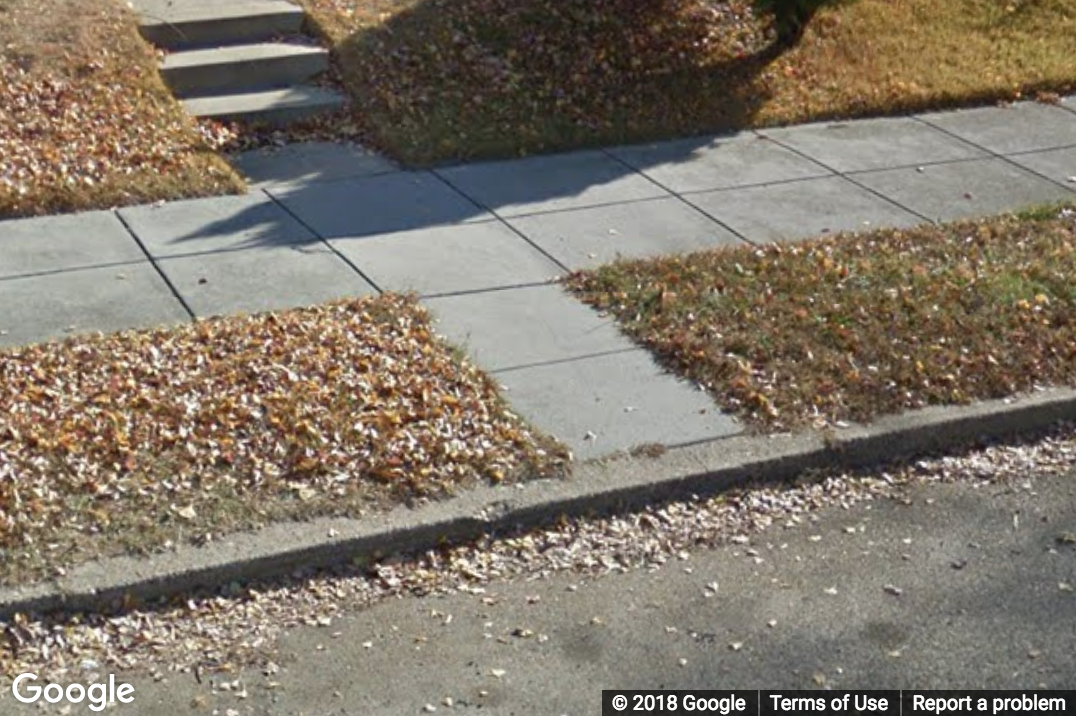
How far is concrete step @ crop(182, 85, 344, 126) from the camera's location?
10820 mm

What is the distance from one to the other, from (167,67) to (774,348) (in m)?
5.07

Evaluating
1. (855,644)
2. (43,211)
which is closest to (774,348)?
(855,644)

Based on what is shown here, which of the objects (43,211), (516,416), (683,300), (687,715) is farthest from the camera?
(43,211)

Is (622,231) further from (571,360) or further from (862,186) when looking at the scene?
(571,360)

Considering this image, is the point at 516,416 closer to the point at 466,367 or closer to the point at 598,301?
the point at 466,367

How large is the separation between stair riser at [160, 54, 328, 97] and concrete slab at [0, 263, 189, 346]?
107 inches

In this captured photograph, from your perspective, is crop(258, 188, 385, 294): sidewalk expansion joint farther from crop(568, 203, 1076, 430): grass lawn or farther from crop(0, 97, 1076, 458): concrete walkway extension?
crop(568, 203, 1076, 430): grass lawn

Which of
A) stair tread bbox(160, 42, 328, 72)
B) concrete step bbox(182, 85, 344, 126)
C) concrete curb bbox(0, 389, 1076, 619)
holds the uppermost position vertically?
stair tread bbox(160, 42, 328, 72)

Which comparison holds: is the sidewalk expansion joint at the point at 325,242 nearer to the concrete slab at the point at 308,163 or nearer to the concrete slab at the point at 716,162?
the concrete slab at the point at 308,163

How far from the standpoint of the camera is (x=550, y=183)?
10094mm

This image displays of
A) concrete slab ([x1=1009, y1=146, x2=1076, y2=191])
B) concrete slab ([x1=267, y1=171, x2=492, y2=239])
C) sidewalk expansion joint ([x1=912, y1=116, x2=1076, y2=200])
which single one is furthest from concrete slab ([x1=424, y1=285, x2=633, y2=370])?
concrete slab ([x1=1009, y1=146, x2=1076, y2=191])

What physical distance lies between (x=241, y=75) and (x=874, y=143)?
396 centimetres

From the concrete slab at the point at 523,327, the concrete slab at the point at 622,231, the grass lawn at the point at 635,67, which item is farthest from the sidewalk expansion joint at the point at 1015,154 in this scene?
the concrete slab at the point at 523,327

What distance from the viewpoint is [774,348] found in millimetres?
7719
